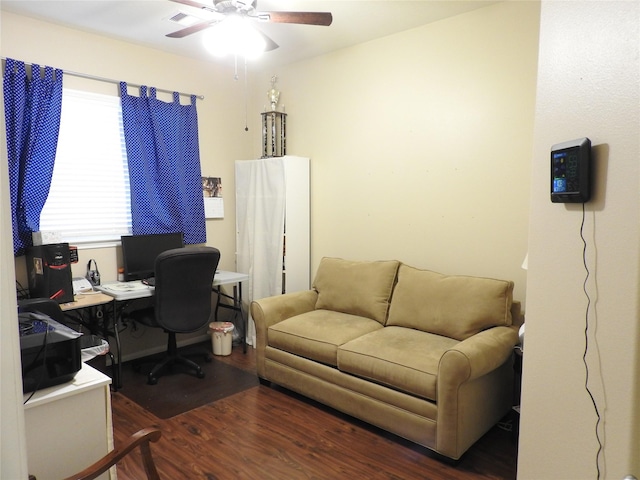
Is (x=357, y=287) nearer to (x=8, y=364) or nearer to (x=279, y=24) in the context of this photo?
(x=279, y=24)

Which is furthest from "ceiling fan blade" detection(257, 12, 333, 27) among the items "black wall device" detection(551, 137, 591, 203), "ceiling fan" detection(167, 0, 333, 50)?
"black wall device" detection(551, 137, 591, 203)

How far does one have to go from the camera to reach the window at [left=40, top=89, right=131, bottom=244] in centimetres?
350

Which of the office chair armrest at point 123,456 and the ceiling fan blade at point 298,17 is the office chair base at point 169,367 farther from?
the ceiling fan blade at point 298,17

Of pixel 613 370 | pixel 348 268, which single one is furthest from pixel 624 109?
pixel 348 268

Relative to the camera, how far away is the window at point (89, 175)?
11.5 feet

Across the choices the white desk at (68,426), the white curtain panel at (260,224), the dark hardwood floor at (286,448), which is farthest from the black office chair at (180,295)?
the white desk at (68,426)

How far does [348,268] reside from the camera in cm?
362

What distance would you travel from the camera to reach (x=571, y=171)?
3.90ft

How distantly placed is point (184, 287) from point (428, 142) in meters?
2.20

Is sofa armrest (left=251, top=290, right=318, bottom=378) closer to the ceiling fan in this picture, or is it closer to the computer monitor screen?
the computer monitor screen

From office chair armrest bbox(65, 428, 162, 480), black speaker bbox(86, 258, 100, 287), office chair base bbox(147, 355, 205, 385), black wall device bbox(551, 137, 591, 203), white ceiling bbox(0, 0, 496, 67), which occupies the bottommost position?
office chair base bbox(147, 355, 205, 385)

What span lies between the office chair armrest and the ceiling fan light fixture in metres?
2.28

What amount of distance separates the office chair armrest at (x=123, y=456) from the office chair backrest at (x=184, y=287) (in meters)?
1.95

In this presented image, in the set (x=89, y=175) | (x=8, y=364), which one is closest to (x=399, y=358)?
(x=8, y=364)
